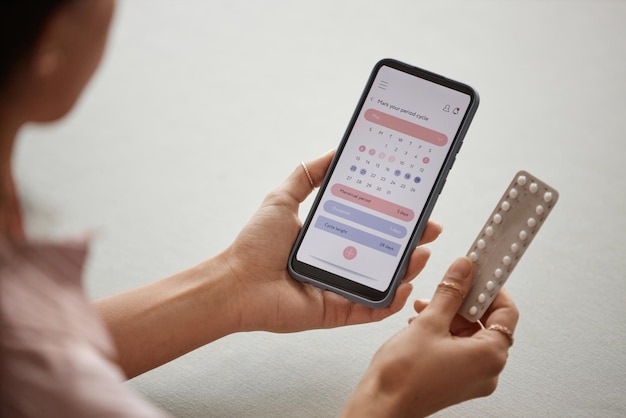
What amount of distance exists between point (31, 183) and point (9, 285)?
2.12ft

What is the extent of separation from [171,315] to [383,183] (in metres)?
0.25

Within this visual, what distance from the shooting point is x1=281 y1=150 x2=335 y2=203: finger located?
81 centimetres

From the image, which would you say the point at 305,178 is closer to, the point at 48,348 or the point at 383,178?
the point at 383,178

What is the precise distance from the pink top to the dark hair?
0.32ft

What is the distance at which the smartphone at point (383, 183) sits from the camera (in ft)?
2.56

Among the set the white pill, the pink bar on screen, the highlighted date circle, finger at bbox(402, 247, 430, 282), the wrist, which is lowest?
the wrist

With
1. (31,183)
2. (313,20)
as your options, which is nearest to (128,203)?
(31,183)

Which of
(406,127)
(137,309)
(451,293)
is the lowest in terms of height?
(137,309)

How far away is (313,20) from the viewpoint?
4.43ft

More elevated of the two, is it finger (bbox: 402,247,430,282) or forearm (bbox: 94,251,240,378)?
finger (bbox: 402,247,430,282)

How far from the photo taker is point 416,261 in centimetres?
77

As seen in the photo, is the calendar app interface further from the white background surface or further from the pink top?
the pink top

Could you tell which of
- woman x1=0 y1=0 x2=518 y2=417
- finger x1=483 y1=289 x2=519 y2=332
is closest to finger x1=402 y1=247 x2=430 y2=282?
woman x1=0 y1=0 x2=518 y2=417

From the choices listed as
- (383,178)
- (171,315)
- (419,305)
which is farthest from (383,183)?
(171,315)
